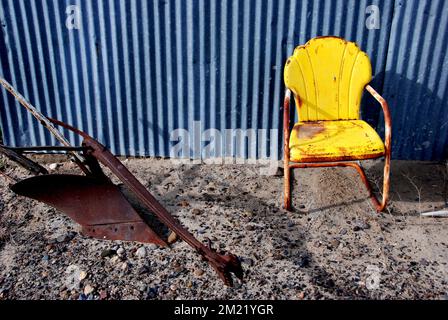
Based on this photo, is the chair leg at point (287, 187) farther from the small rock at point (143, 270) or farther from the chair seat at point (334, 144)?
the small rock at point (143, 270)

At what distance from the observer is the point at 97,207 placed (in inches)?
132

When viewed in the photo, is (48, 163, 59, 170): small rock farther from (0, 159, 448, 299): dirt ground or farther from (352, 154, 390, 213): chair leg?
(352, 154, 390, 213): chair leg

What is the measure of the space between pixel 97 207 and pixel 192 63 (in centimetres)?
163

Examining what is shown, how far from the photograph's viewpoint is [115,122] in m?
4.40

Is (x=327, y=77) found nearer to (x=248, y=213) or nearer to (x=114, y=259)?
(x=248, y=213)

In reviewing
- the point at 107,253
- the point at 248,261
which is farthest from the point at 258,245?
the point at 107,253

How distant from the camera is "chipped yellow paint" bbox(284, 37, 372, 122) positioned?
12.5 feet

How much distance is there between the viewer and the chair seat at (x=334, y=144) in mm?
3400

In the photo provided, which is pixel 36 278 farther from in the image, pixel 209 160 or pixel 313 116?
pixel 313 116

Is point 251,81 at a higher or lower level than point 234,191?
higher

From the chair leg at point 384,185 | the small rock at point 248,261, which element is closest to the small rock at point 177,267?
the small rock at point 248,261

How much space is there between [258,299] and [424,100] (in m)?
2.58
